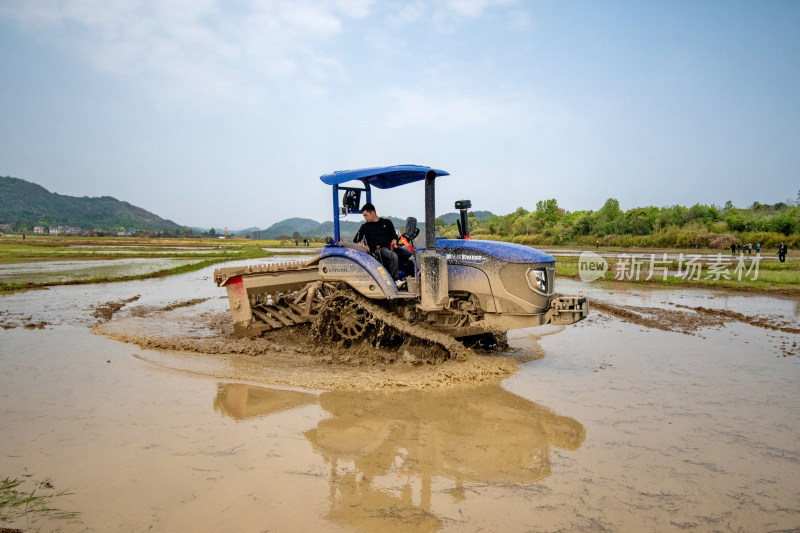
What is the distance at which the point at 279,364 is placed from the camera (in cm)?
725

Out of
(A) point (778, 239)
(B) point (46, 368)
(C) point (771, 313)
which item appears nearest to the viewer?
(B) point (46, 368)

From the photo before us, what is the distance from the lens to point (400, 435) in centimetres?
464

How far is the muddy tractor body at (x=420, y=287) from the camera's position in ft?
21.4

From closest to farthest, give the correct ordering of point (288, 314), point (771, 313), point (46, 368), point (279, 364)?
point (46, 368), point (279, 364), point (288, 314), point (771, 313)

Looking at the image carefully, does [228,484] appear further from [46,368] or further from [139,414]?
[46,368]

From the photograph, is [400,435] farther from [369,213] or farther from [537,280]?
[369,213]

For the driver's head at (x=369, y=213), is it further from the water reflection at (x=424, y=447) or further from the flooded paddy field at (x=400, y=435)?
the water reflection at (x=424, y=447)

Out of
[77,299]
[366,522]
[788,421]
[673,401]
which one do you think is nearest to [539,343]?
[673,401]

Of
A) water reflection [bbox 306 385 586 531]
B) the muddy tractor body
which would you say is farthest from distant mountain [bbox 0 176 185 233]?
water reflection [bbox 306 385 586 531]

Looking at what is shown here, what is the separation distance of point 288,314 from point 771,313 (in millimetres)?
11278

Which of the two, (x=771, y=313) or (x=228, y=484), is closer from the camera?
(x=228, y=484)

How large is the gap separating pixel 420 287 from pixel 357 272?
3.28ft

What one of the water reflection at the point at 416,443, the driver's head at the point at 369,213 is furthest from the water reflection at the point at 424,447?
the driver's head at the point at 369,213

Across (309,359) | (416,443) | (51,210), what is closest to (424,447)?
(416,443)
